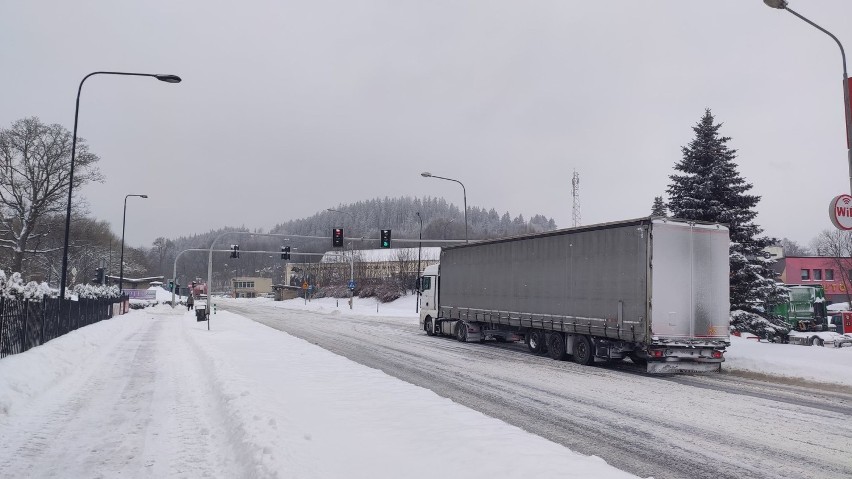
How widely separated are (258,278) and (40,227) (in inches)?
3788

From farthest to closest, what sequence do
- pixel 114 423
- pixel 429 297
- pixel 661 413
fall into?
pixel 429 297 < pixel 661 413 < pixel 114 423

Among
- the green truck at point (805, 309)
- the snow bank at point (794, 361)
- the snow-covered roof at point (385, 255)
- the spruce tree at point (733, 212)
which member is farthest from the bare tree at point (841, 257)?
the snow-covered roof at point (385, 255)

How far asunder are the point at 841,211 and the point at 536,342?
9.34m

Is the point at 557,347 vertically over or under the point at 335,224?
under

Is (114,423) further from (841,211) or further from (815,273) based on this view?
(815,273)

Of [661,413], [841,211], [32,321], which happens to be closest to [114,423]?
[661,413]

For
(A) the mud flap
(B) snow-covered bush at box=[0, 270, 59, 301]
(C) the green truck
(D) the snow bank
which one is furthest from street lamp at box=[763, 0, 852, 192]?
(C) the green truck

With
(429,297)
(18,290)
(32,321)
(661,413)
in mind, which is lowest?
(661,413)

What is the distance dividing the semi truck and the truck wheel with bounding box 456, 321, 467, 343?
3.75m

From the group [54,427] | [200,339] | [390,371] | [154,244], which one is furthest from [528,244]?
[154,244]

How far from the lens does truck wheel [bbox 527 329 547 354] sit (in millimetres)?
18547

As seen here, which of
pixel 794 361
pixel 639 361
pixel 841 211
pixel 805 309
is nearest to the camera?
pixel 841 211

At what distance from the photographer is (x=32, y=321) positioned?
1623cm

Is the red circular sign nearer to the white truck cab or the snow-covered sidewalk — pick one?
the snow-covered sidewalk
